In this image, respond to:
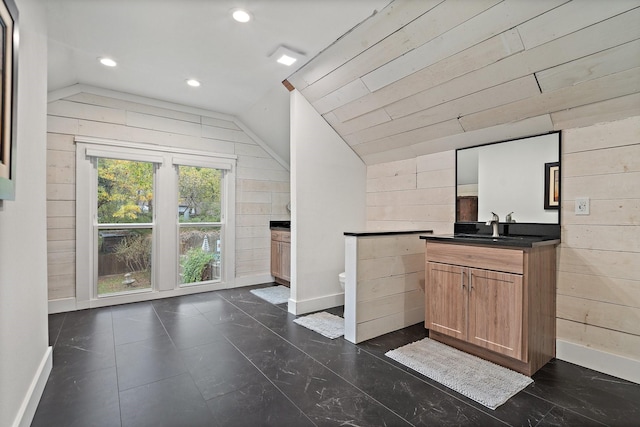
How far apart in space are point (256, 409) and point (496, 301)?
5.70ft

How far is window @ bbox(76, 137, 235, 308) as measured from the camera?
11.8 ft

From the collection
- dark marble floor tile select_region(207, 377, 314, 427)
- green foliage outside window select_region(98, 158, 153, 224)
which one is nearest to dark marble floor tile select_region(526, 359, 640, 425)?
dark marble floor tile select_region(207, 377, 314, 427)

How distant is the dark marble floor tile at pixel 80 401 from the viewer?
165cm

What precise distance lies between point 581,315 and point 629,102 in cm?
149

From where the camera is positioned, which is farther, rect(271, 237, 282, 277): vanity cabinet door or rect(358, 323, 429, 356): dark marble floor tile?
rect(271, 237, 282, 277): vanity cabinet door

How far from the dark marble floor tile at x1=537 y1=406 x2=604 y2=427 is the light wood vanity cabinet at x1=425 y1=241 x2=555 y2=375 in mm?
391

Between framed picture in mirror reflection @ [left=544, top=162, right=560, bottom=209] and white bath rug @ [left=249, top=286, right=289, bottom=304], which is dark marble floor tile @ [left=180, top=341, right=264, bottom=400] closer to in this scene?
white bath rug @ [left=249, top=286, right=289, bottom=304]

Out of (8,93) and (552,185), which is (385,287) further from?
(8,93)

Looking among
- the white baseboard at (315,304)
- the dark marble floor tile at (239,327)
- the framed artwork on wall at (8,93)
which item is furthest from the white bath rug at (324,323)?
the framed artwork on wall at (8,93)

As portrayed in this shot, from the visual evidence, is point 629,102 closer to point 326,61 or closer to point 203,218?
point 326,61

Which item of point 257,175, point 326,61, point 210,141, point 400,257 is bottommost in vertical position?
point 400,257

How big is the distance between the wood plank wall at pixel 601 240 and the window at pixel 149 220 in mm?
3892

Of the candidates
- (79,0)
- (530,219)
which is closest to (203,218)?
(79,0)

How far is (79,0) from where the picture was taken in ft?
7.14
